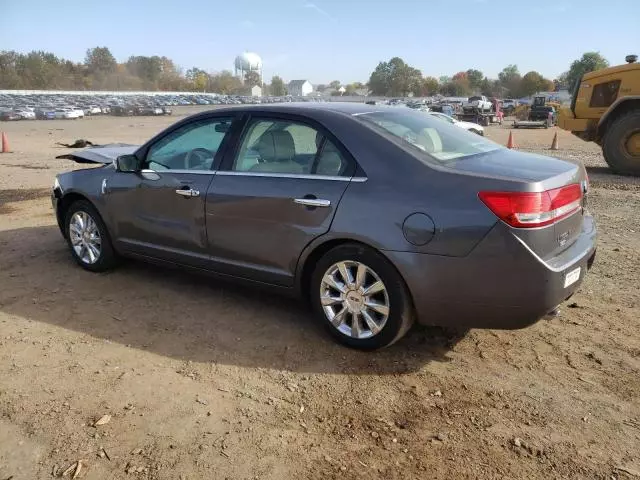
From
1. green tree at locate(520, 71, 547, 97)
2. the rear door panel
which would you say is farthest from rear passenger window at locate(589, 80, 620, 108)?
green tree at locate(520, 71, 547, 97)

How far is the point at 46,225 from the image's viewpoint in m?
7.04

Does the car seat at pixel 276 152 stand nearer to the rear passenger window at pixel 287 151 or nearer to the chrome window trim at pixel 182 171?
the rear passenger window at pixel 287 151

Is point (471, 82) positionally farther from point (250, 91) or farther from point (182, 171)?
point (182, 171)

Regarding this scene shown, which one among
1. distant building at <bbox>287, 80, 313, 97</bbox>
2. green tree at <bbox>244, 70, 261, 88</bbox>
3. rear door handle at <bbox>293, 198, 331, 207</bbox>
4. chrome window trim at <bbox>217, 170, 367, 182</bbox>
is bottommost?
distant building at <bbox>287, 80, 313, 97</bbox>

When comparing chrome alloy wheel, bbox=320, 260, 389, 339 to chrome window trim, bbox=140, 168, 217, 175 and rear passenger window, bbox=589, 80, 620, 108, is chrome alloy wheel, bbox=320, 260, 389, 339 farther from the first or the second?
rear passenger window, bbox=589, 80, 620, 108

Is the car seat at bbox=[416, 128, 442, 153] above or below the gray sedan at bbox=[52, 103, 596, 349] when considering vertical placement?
above

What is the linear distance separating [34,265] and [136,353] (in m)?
2.49

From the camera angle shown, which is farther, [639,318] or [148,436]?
[639,318]

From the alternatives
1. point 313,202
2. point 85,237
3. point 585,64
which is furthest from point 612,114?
point 585,64

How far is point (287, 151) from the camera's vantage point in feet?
12.7

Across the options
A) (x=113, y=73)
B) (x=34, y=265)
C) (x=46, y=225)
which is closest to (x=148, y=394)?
(x=34, y=265)

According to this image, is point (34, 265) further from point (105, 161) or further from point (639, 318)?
point (639, 318)

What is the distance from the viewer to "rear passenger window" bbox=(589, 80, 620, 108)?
11609mm

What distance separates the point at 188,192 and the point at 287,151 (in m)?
0.90
